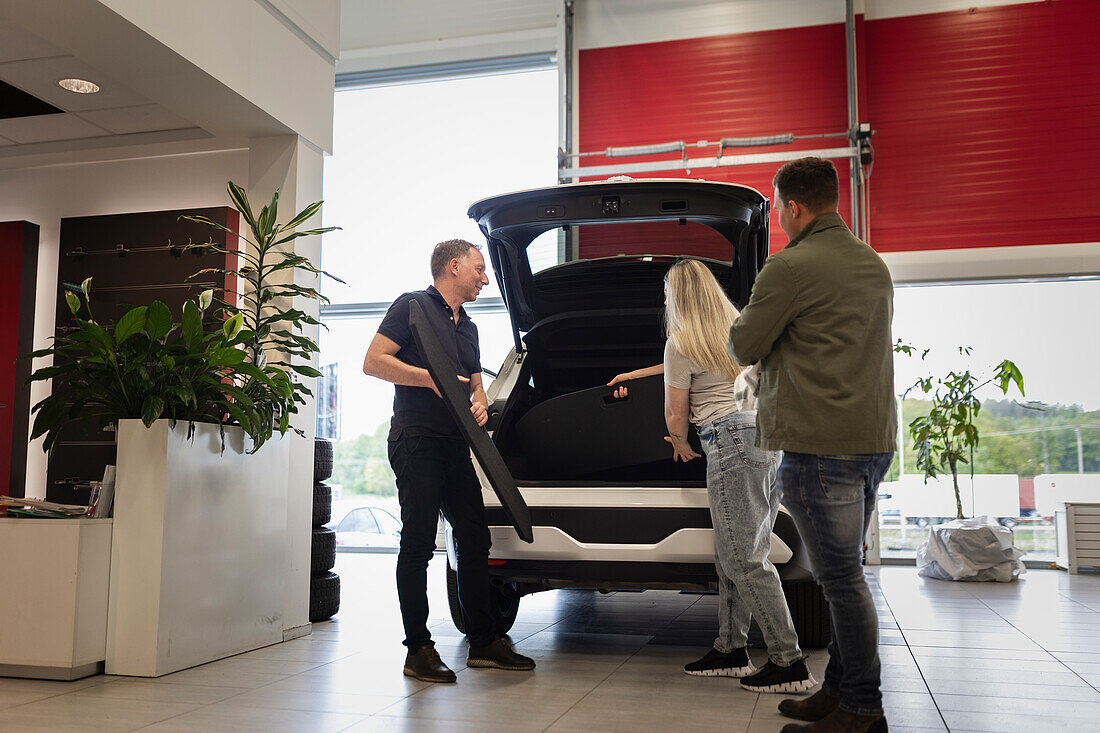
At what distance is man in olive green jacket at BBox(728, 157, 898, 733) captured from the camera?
2.30 meters

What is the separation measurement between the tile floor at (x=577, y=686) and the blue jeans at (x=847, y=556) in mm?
344

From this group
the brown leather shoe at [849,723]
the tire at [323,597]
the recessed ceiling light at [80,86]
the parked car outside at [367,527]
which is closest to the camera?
the brown leather shoe at [849,723]

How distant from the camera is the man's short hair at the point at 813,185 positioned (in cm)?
250

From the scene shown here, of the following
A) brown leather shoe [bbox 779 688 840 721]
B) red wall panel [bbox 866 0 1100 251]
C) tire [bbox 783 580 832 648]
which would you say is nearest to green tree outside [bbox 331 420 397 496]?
red wall panel [bbox 866 0 1100 251]

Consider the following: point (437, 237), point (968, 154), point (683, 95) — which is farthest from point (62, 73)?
point (968, 154)

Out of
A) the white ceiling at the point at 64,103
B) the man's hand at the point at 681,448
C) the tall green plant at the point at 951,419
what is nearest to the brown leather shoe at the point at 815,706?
the man's hand at the point at 681,448

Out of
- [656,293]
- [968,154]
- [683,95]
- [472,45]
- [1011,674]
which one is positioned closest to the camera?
[1011,674]

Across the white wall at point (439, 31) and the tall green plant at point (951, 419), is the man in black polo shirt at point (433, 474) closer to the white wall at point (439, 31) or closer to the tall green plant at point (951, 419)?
the tall green plant at point (951, 419)

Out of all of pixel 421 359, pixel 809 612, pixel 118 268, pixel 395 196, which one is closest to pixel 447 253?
pixel 421 359

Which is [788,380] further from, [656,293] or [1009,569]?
[1009,569]

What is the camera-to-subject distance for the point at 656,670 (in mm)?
3312

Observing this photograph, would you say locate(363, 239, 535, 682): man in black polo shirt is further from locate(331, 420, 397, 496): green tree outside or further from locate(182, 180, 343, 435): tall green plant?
locate(331, 420, 397, 496): green tree outside

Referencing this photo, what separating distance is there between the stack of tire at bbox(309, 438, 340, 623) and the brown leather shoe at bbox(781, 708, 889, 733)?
280 centimetres

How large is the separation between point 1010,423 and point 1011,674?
4783mm
